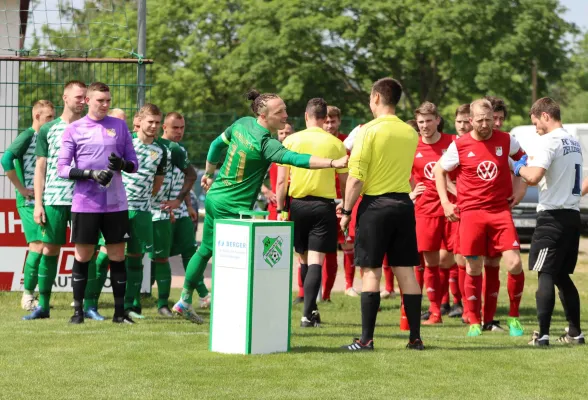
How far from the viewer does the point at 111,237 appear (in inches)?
396

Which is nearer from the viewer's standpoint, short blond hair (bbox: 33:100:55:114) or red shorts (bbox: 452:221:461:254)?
red shorts (bbox: 452:221:461:254)

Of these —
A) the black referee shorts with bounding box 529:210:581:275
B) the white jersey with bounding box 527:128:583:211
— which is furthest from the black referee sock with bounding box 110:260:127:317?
the white jersey with bounding box 527:128:583:211

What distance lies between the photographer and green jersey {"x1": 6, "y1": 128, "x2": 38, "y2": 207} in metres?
11.7

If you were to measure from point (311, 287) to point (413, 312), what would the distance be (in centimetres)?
201

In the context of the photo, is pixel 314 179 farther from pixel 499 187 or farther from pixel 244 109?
pixel 244 109

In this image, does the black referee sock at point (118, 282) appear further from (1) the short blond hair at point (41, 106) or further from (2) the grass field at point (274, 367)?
(1) the short blond hair at point (41, 106)

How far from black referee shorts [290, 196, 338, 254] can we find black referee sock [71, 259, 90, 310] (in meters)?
2.16

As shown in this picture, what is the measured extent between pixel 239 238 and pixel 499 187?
291cm

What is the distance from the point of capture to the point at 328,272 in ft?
43.5

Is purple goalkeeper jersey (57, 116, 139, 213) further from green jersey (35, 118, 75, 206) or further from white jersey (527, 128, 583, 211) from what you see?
white jersey (527, 128, 583, 211)

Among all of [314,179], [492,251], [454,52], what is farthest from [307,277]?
[454,52]

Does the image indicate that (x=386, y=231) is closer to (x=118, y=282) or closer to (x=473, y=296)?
(x=473, y=296)

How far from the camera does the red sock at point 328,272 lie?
13102mm

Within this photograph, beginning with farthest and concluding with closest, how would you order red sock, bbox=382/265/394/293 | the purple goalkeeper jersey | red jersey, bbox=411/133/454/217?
red sock, bbox=382/265/394/293 → red jersey, bbox=411/133/454/217 → the purple goalkeeper jersey
